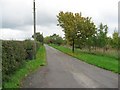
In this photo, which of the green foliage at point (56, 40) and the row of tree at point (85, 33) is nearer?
the row of tree at point (85, 33)

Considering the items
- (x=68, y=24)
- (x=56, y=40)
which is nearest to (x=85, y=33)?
(x=68, y=24)

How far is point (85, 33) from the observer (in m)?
49.2

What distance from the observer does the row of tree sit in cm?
4588

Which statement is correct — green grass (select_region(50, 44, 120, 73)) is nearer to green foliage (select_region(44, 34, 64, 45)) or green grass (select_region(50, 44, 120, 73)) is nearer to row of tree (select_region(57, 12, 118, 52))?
row of tree (select_region(57, 12, 118, 52))

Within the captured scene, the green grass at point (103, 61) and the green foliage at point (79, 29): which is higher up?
the green foliage at point (79, 29)

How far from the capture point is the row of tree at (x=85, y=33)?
45875mm

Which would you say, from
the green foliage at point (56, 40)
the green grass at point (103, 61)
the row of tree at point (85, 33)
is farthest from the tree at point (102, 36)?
the green foliage at point (56, 40)

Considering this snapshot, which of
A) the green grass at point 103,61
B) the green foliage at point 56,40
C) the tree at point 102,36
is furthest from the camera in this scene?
the green foliage at point 56,40

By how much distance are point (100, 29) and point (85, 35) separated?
3707mm

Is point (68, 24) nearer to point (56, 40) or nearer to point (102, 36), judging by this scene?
point (102, 36)

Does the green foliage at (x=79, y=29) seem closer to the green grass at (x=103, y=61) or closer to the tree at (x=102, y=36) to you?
the tree at (x=102, y=36)

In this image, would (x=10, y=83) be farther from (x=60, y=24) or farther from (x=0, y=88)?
(x=60, y=24)

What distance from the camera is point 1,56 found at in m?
11.1

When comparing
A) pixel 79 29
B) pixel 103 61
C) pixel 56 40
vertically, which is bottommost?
pixel 103 61
